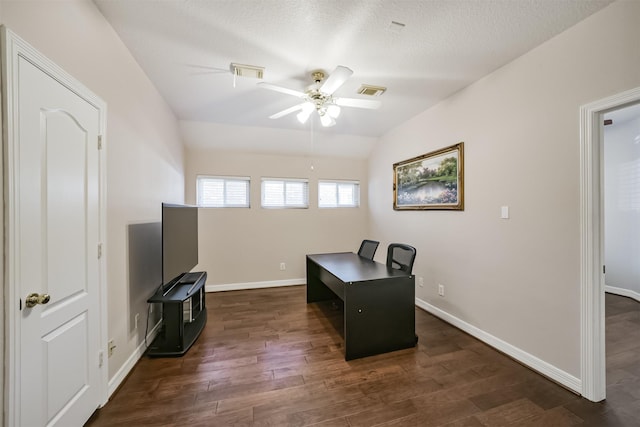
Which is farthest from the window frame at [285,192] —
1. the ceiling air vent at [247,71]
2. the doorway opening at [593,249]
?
the doorway opening at [593,249]

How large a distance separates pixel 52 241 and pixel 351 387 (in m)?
2.10

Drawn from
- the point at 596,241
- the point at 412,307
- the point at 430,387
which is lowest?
the point at 430,387

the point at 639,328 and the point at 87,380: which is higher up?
the point at 87,380

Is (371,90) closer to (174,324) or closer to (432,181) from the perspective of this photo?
(432,181)

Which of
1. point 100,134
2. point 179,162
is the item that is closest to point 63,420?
point 100,134

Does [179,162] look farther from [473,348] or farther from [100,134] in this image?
[473,348]

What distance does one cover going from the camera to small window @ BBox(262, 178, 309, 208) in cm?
450

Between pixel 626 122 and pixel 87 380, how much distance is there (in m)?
6.89

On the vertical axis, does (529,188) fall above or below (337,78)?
below

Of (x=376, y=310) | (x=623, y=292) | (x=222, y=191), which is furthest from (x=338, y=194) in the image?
(x=623, y=292)

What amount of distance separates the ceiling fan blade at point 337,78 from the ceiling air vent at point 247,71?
2.21 feet

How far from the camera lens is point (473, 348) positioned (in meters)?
2.39

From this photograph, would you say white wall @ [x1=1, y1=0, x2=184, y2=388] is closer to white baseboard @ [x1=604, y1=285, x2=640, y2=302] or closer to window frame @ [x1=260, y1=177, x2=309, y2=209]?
window frame @ [x1=260, y1=177, x2=309, y2=209]

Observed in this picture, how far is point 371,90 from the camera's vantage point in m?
2.73
